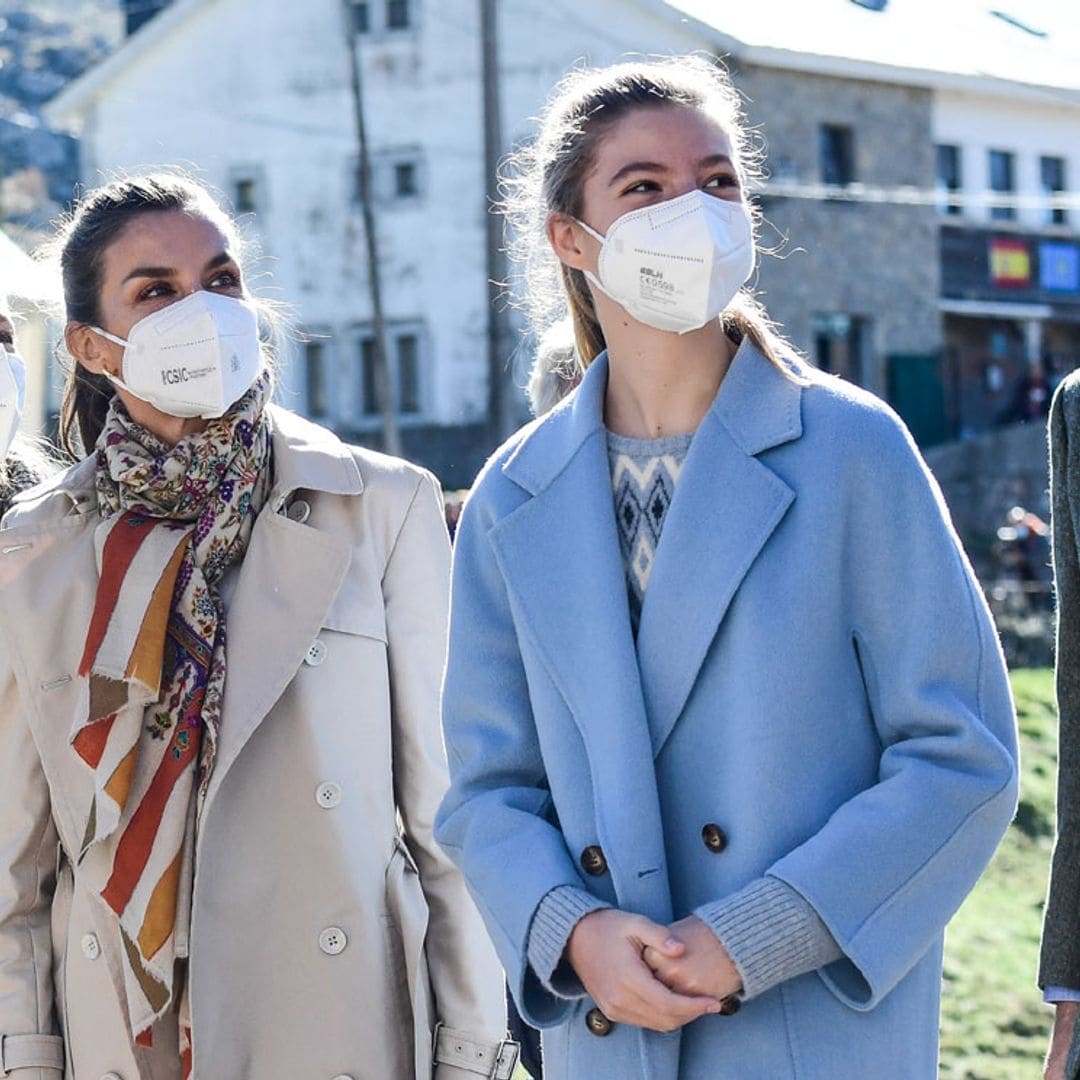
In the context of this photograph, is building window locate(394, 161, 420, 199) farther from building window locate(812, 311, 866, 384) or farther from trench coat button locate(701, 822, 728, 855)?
trench coat button locate(701, 822, 728, 855)

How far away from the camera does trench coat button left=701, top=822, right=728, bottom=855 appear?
294 cm

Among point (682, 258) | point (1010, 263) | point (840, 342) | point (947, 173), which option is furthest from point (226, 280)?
point (1010, 263)

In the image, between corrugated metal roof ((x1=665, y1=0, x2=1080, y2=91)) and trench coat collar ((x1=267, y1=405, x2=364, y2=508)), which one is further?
corrugated metal roof ((x1=665, y1=0, x2=1080, y2=91))

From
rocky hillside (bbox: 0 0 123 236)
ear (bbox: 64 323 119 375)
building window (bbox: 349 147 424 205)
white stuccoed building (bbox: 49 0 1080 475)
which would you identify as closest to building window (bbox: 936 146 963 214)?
white stuccoed building (bbox: 49 0 1080 475)

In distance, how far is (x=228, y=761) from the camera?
147 inches

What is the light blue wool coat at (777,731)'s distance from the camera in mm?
2869

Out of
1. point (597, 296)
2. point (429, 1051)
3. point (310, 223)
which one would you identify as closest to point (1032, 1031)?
point (429, 1051)

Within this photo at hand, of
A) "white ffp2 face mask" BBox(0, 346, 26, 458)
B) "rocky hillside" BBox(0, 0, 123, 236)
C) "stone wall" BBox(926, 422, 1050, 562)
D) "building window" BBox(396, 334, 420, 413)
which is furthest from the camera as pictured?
"rocky hillside" BBox(0, 0, 123, 236)

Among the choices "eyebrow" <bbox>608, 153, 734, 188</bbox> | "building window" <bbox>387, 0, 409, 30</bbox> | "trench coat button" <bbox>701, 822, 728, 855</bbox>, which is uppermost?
"building window" <bbox>387, 0, 409, 30</bbox>

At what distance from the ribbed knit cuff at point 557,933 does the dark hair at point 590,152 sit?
79cm

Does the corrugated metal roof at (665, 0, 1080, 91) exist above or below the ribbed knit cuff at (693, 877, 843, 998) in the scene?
above

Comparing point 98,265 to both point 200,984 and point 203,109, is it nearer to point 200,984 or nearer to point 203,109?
point 200,984

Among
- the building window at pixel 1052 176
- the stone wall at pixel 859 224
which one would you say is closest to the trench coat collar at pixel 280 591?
the stone wall at pixel 859 224

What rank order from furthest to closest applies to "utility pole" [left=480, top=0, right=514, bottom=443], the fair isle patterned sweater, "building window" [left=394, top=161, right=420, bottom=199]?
"building window" [left=394, top=161, right=420, bottom=199] < "utility pole" [left=480, top=0, right=514, bottom=443] < the fair isle patterned sweater
